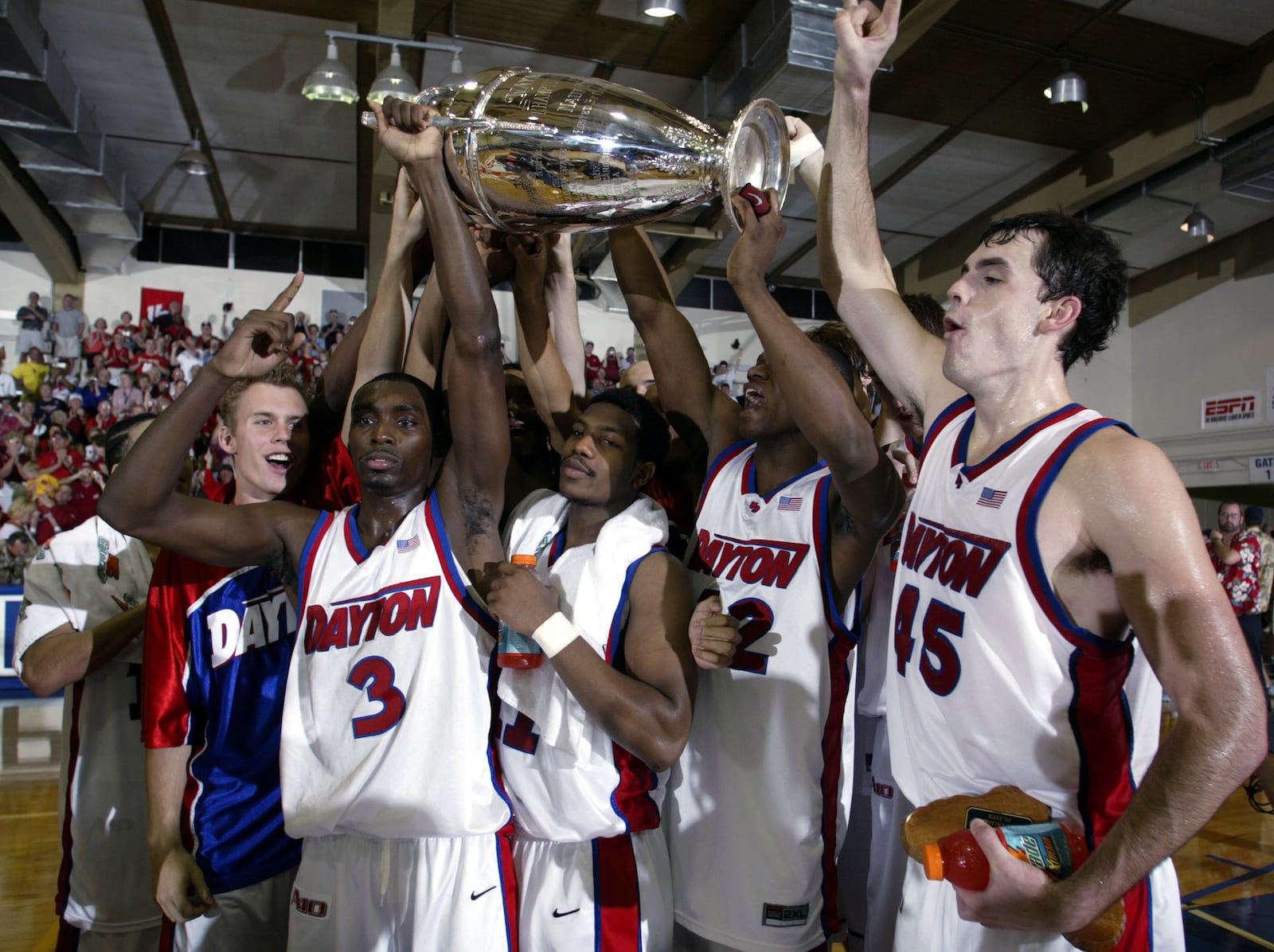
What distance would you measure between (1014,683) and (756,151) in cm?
129

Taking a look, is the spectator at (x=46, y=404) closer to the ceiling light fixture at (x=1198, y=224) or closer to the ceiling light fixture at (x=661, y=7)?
the ceiling light fixture at (x=661, y=7)

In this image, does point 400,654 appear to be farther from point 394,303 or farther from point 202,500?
point 394,303

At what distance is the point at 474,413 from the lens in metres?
2.21

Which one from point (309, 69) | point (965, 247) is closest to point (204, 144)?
point (309, 69)

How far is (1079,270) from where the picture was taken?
1914mm

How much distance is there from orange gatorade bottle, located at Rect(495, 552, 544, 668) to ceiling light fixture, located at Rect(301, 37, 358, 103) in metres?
8.83

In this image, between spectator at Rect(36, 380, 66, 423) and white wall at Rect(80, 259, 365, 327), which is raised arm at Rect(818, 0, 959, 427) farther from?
white wall at Rect(80, 259, 365, 327)

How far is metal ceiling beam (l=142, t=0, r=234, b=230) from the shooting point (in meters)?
10.6

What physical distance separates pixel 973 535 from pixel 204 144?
14993 mm

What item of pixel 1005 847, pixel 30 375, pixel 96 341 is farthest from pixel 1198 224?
pixel 30 375

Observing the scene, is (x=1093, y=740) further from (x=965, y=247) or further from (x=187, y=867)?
(x=965, y=247)

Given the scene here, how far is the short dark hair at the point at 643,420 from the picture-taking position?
261 cm

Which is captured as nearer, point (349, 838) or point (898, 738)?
point (898, 738)

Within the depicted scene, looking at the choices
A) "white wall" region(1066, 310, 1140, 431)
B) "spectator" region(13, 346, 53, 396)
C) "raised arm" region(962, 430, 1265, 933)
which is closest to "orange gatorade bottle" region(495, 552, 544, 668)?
"raised arm" region(962, 430, 1265, 933)
